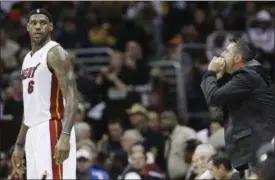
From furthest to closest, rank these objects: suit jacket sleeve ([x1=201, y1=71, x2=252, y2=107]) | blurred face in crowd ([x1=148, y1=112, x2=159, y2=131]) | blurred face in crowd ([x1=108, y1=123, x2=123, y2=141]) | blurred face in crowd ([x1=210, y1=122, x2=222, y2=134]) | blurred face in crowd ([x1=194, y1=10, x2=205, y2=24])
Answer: blurred face in crowd ([x1=194, y1=10, x2=205, y2=24])
blurred face in crowd ([x1=148, y1=112, x2=159, y2=131])
blurred face in crowd ([x1=108, y1=123, x2=123, y2=141])
blurred face in crowd ([x1=210, y1=122, x2=222, y2=134])
suit jacket sleeve ([x1=201, y1=71, x2=252, y2=107])

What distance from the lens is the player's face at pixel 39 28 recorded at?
11727mm

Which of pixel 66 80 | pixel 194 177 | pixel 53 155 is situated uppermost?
pixel 66 80

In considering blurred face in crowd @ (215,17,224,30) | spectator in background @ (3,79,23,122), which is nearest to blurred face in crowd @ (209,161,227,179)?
spectator in background @ (3,79,23,122)

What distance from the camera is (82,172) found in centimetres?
1507

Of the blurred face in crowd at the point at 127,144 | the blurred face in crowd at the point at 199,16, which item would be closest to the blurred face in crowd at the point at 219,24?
the blurred face in crowd at the point at 199,16

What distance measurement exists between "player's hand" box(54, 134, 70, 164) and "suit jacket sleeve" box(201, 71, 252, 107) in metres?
1.47

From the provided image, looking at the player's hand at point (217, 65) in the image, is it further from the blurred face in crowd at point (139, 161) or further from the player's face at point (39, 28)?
the blurred face in crowd at point (139, 161)

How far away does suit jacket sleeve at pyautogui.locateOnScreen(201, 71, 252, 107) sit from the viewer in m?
10.8

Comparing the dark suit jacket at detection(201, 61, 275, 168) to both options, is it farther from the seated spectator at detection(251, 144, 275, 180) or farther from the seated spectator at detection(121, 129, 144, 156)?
the seated spectator at detection(121, 129, 144, 156)

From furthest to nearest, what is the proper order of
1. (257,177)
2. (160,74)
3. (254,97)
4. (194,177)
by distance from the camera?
(160,74)
(194,177)
(254,97)
(257,177)

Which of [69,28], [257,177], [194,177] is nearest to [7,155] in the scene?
[194,177]

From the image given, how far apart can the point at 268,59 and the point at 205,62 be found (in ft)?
3.93

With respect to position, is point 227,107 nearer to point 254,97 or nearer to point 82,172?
point 254,97

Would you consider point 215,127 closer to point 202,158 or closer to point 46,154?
point 202,158
